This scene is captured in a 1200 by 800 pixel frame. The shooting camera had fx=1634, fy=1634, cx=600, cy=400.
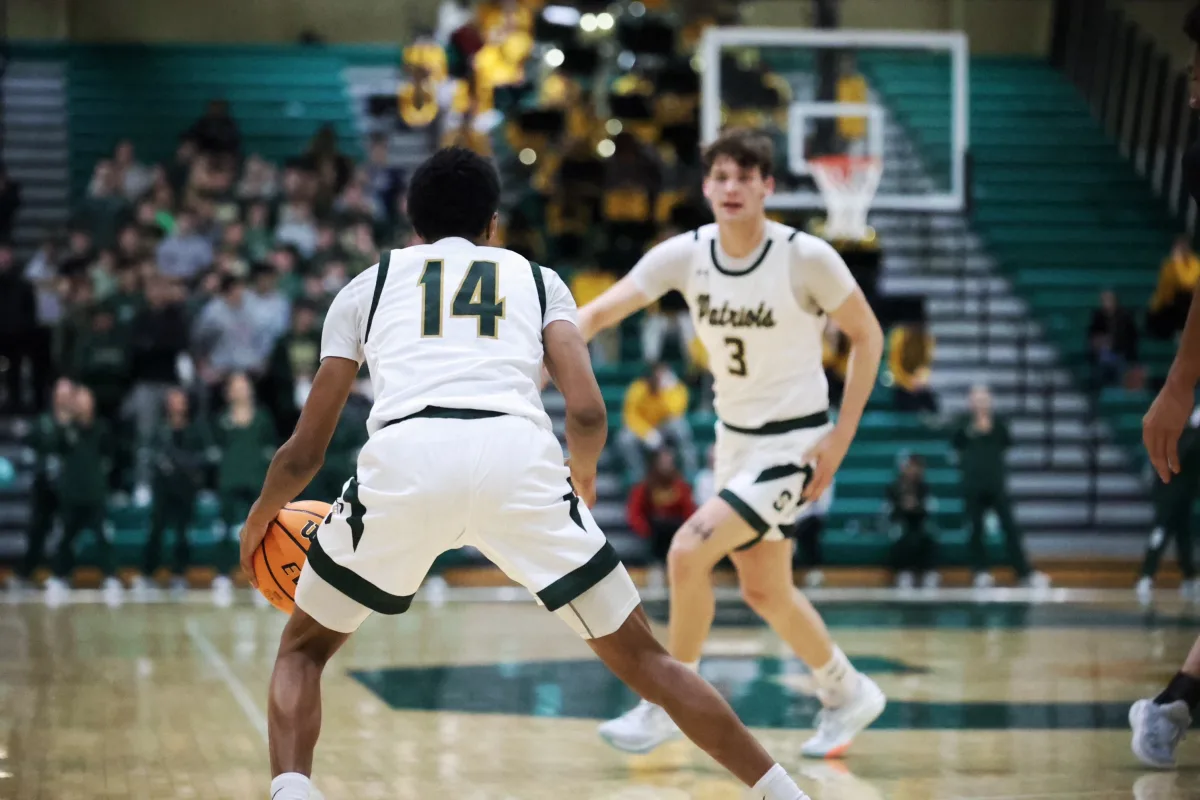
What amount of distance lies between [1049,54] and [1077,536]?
992 cm

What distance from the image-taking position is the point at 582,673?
27.0ft

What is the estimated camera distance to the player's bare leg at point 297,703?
4.07 m

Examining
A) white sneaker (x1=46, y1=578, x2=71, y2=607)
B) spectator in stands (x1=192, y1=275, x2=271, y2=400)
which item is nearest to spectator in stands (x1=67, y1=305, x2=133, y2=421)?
spectator in stands (x1=192, y1=275, x2=271, y2=400)

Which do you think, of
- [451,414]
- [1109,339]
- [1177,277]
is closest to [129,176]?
[1109,339]

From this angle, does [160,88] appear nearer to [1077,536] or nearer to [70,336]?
[70,336]

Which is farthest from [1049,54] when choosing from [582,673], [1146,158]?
[582,673]

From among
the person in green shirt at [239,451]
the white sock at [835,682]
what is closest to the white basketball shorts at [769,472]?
the white sock at [835,682]

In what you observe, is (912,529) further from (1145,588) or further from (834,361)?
(1145,588)

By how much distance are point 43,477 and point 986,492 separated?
26.5 feet

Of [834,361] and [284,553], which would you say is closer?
[284,553]

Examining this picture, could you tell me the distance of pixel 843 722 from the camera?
5.99 metres

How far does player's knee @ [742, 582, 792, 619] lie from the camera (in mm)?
6027

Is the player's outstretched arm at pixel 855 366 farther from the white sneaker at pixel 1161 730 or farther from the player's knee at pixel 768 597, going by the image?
the white sneaker at pixel 1161 730

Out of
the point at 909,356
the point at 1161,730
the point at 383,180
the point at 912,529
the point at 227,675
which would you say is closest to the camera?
the point at 1161,730
